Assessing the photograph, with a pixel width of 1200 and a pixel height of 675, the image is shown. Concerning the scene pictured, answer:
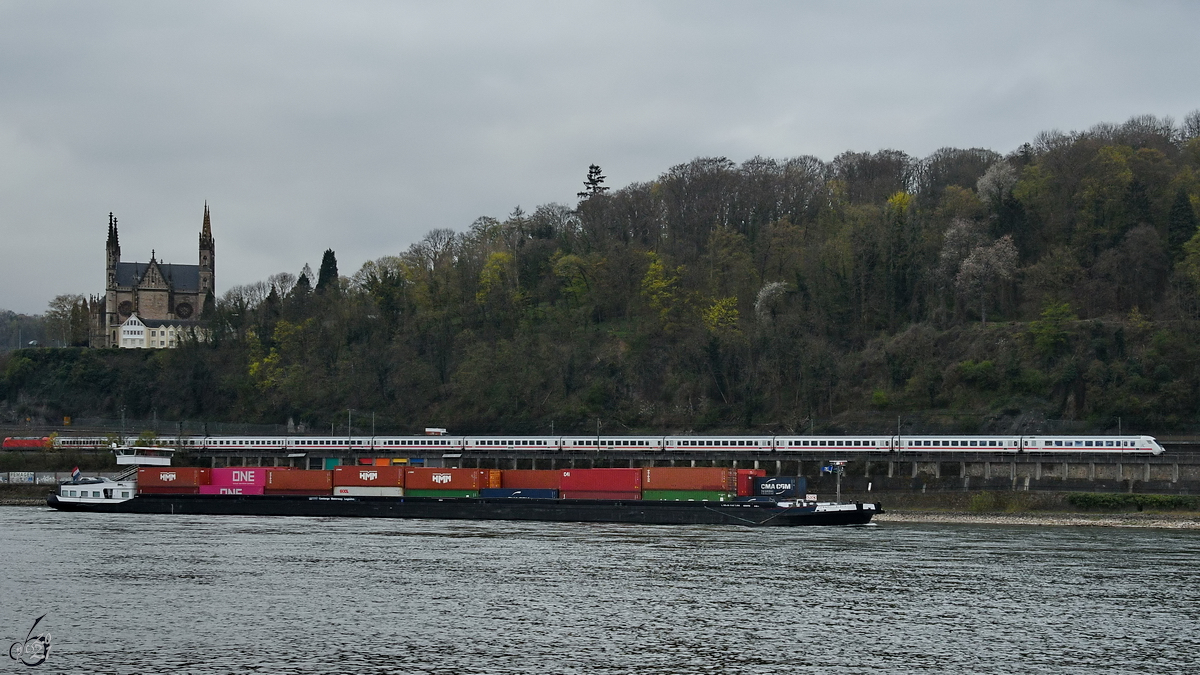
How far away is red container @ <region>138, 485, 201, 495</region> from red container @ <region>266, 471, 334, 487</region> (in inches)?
187

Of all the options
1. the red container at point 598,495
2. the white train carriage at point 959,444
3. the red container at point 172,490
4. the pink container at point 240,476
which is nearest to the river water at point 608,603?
the red container at point 598,495

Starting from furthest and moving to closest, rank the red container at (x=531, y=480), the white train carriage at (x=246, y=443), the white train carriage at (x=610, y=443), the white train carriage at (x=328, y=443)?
the white train carriage at (x=246, y=443)
the white train carriage at (x=328, y=443)
the white train carriage at (x=610, y=443)
the red container at (x=531, y=480)

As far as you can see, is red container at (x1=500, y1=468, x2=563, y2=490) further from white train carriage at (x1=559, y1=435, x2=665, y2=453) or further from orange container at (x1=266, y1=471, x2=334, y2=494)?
white train carriage at (x1=559, y1=435, x2=665, y2=453)

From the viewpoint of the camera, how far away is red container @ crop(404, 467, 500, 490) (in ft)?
269

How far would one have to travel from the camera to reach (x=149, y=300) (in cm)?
19250

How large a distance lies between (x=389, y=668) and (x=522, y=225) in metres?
139

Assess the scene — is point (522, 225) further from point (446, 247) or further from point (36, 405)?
point (36, 405)

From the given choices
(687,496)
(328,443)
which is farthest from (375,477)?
(328,443)

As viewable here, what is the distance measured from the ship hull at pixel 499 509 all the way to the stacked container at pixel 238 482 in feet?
1.33

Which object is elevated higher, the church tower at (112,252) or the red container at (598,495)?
the church tower at (112,252)

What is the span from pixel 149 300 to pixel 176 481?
115033mm

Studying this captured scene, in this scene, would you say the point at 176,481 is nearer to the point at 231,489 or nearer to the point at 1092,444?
the point at 231,489

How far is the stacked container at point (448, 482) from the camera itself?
81938mm

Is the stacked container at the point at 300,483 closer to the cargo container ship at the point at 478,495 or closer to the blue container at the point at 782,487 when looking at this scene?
the cargo container ship at the point at 478,495
